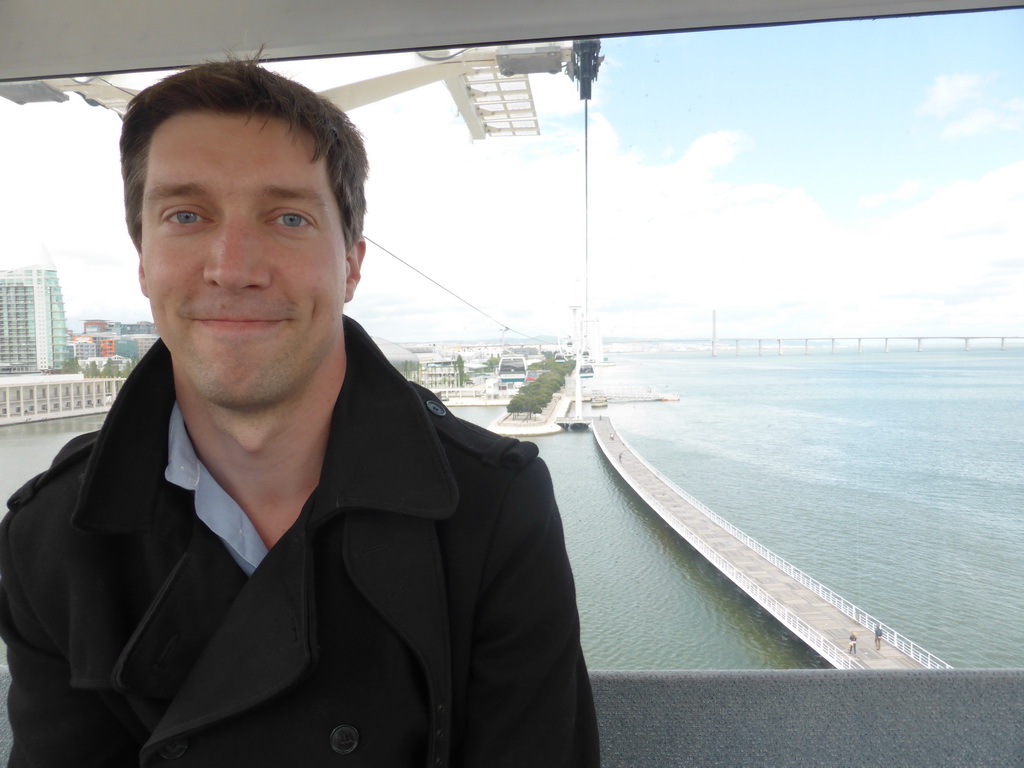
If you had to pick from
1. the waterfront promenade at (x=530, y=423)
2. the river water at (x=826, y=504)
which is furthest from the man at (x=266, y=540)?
the waterfront promenade at (x=530, y=423)

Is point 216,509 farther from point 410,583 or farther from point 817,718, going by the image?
point 817,718

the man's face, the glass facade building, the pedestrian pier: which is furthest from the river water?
the man's face

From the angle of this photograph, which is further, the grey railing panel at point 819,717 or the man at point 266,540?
the grey railing panel at point 819,717

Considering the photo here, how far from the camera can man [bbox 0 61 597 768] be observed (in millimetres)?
896

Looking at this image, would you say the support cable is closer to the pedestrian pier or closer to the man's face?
the pedestrian pier

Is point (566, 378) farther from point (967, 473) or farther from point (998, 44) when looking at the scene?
point (998, 44)

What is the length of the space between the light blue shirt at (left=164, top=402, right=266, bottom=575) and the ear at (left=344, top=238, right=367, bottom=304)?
1.19 feet

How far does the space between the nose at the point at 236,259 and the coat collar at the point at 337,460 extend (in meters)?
0.22

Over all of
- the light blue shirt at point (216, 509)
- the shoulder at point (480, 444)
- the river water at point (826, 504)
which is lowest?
the river water at point (826, 504)

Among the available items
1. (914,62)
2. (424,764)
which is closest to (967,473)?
(914,62)

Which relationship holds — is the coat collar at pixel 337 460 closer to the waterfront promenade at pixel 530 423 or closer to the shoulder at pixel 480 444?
the shoulder at pixel 480 444

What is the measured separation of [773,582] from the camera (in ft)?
7.66

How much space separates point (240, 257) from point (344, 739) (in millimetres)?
684

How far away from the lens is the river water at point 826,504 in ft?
7.46
